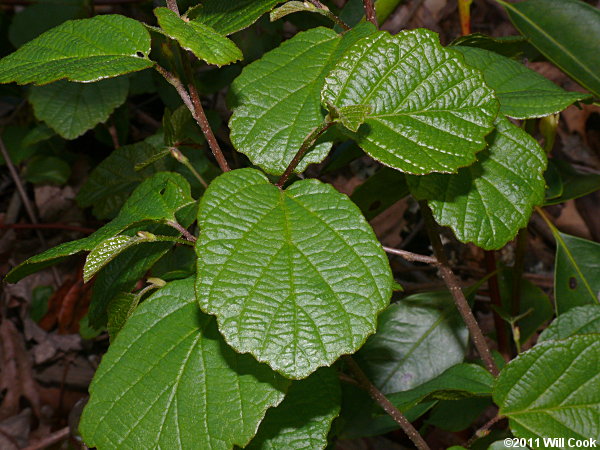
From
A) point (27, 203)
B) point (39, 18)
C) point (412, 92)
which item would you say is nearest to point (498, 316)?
point (412, 92)

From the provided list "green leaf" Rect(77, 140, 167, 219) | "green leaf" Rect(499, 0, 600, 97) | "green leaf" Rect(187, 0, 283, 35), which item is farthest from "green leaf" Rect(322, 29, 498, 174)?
"green leaf" Rect(77, 140, 167, 219)

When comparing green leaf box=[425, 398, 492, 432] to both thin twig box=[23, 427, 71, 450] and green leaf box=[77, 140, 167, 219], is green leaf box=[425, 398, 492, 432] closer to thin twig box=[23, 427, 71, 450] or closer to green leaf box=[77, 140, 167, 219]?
green leaf box=[77, 140, 167, 219]

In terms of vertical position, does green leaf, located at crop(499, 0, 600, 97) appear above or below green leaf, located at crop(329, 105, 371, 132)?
above

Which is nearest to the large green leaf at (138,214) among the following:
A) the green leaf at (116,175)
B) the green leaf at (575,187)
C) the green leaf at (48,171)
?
the green leaf at (116,175)

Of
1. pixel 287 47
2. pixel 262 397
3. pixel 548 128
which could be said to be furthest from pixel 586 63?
pixel 262 397

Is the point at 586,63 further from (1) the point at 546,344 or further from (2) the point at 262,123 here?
(2) the point at 262,123

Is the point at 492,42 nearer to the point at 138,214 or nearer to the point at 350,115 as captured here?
the point at 350,115

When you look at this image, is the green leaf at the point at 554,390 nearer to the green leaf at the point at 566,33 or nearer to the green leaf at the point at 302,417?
the green leaf at the point at 302,417

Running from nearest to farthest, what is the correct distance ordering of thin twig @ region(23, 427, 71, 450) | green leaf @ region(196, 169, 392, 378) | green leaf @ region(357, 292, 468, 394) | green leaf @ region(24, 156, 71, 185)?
1. green leaf @ region(196, 169, 392, 378)
2. green leaf @ region(357, 292, 468, 394)
3. thin twig @ region(23, 427, 71, 450)
4. green leaf @ region(24, 156, 71, 185)
